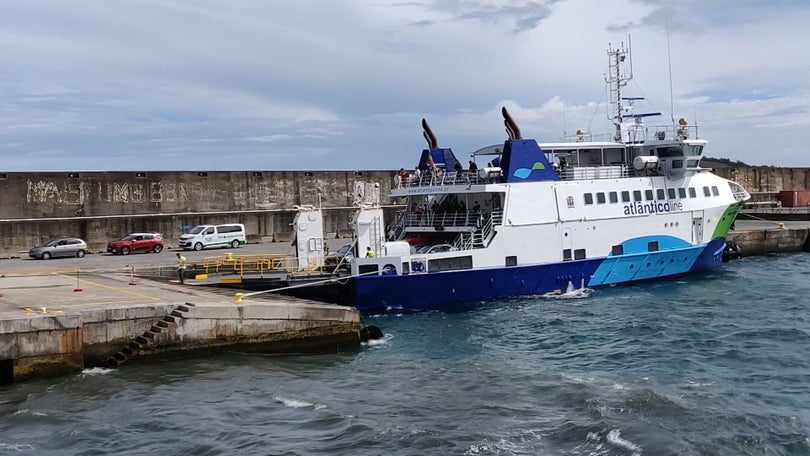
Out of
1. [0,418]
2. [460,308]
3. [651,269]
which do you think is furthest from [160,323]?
[651,269]

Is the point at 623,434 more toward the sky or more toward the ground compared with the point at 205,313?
more toward the ground

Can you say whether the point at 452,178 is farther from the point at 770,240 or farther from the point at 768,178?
the point at 768,178

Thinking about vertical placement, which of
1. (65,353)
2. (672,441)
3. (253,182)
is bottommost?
(672,441)

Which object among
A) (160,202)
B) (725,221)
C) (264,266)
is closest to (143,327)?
(264,266)

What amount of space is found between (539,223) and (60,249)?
2533cm

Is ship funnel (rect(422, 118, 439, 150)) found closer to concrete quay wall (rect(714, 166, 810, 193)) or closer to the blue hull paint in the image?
the blue hull paint

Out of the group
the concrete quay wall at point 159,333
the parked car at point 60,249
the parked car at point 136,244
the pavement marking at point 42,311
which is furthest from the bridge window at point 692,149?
the parked car at point 60,249

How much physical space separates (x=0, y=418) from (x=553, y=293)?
19.0 m

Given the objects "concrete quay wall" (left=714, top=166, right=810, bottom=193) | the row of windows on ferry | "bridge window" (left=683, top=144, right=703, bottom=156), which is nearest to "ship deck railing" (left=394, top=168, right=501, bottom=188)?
the row of windows on ferry

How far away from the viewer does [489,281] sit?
1037 inches

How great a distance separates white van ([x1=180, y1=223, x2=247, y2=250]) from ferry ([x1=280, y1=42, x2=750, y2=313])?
49.3 feet

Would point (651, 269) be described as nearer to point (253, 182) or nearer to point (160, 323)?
point (160, 323)

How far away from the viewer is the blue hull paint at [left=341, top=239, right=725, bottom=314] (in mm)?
25016

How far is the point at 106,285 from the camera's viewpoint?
24.5m
